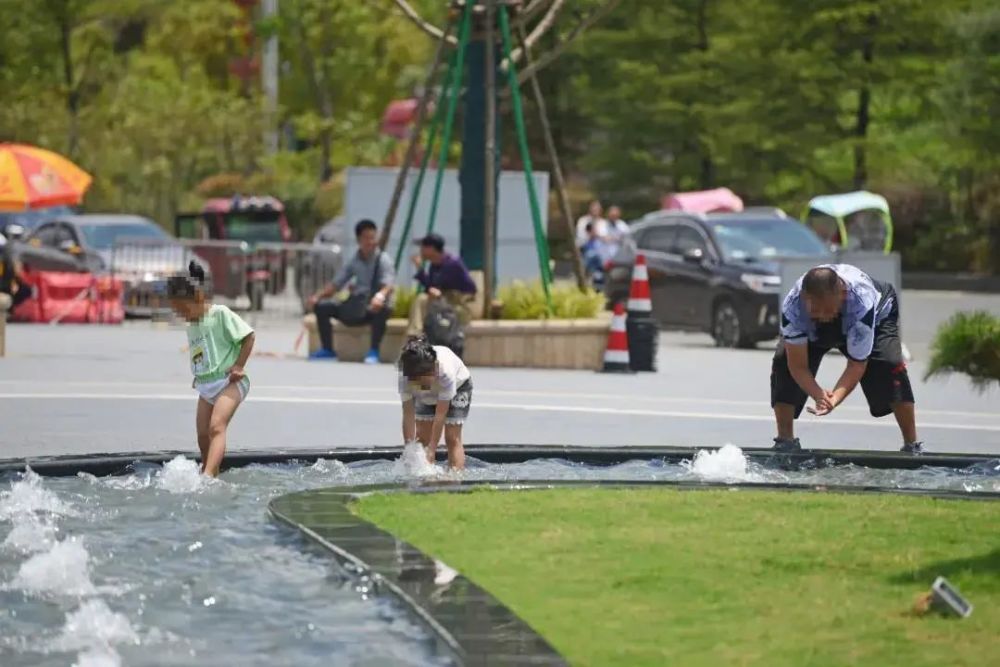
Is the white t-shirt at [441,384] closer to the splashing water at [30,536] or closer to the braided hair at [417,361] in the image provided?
the braided hair at [417,361]

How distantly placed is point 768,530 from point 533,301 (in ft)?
44.2

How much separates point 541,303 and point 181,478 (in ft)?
36.7

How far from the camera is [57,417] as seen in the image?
16359mm

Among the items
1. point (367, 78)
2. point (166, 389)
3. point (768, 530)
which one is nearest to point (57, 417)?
point (166, 389)

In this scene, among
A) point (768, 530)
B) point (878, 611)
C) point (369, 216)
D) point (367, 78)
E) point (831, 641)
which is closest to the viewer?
point (831, 641)

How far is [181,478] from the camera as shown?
1191 centimetres

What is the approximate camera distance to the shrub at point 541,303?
22781 mm

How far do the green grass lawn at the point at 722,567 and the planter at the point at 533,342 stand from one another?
11.3 metres

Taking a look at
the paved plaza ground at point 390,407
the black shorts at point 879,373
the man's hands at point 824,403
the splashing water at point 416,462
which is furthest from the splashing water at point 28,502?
the black shorts at point 879,373

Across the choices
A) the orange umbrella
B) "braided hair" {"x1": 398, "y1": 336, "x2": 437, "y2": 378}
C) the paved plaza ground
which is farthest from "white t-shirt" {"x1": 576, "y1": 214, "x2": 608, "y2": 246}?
"braided hair" {"x1": 398, "y1": 336, "x2": 437, "y2": 378}

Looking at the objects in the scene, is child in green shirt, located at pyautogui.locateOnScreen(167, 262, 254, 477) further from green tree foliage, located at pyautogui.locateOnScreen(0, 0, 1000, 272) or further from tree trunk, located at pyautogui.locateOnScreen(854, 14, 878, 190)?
tree trunk, located at pyautogui.locateOnScreen(854, 14, 878, 190)

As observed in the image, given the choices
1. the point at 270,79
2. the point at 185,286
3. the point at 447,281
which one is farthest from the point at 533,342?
the point at 270,79

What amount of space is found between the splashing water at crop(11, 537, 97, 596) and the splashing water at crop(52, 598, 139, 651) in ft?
1.62

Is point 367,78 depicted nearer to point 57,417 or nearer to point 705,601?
point 57,417
